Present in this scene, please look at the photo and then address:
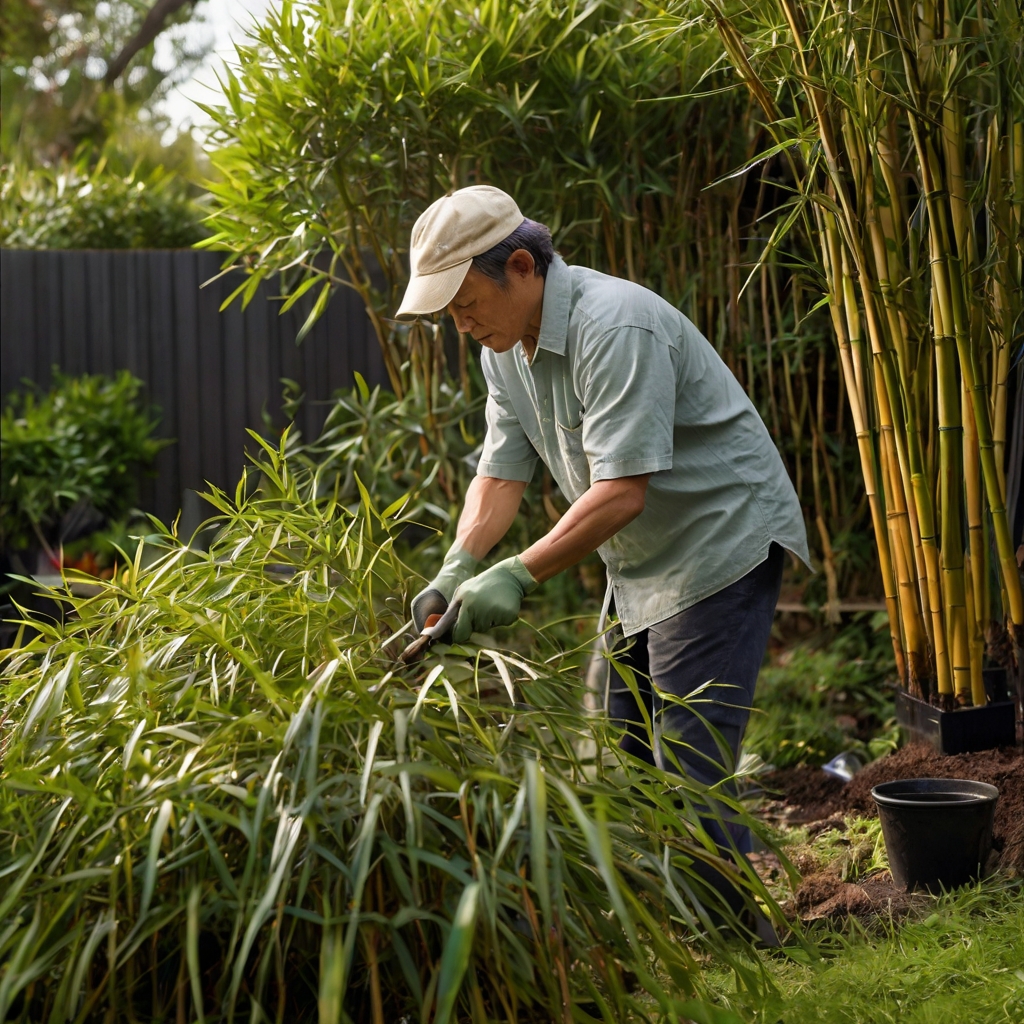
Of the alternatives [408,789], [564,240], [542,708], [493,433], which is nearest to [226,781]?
[408,789]

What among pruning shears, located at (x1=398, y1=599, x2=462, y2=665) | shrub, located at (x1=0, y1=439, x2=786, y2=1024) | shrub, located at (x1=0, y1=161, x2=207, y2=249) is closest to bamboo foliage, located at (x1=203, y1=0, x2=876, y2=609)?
pruning shears, located at (x1=398, y1=599, x2=462, y2=665)

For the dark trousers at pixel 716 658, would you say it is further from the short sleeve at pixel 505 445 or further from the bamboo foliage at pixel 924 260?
the bamboo foliage at pixel 924 260

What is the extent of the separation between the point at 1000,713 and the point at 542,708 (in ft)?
4.85

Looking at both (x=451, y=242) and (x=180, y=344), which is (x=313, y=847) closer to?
(x=451, y=242)

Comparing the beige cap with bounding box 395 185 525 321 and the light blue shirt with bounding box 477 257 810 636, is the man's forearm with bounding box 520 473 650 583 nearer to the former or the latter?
the light blue shirt with bounding box 477 257 810 636

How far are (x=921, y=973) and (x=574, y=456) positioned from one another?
1060 millimetres

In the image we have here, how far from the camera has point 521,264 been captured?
198 cm

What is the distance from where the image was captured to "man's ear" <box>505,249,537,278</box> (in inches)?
77.0

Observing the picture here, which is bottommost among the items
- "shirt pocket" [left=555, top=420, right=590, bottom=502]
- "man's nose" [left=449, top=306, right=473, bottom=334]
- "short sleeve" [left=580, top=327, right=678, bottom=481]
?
"shirt pocket" [left=555, top=420, right=590, bottom=502]

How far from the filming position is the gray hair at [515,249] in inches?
76.2

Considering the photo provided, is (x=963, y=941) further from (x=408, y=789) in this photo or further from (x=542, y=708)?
(x=408, y=789)

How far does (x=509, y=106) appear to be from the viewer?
340 centimetres

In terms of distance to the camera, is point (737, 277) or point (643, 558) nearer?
point (643, 558)

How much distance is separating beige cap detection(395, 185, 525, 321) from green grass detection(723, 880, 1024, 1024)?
3.83 ft
